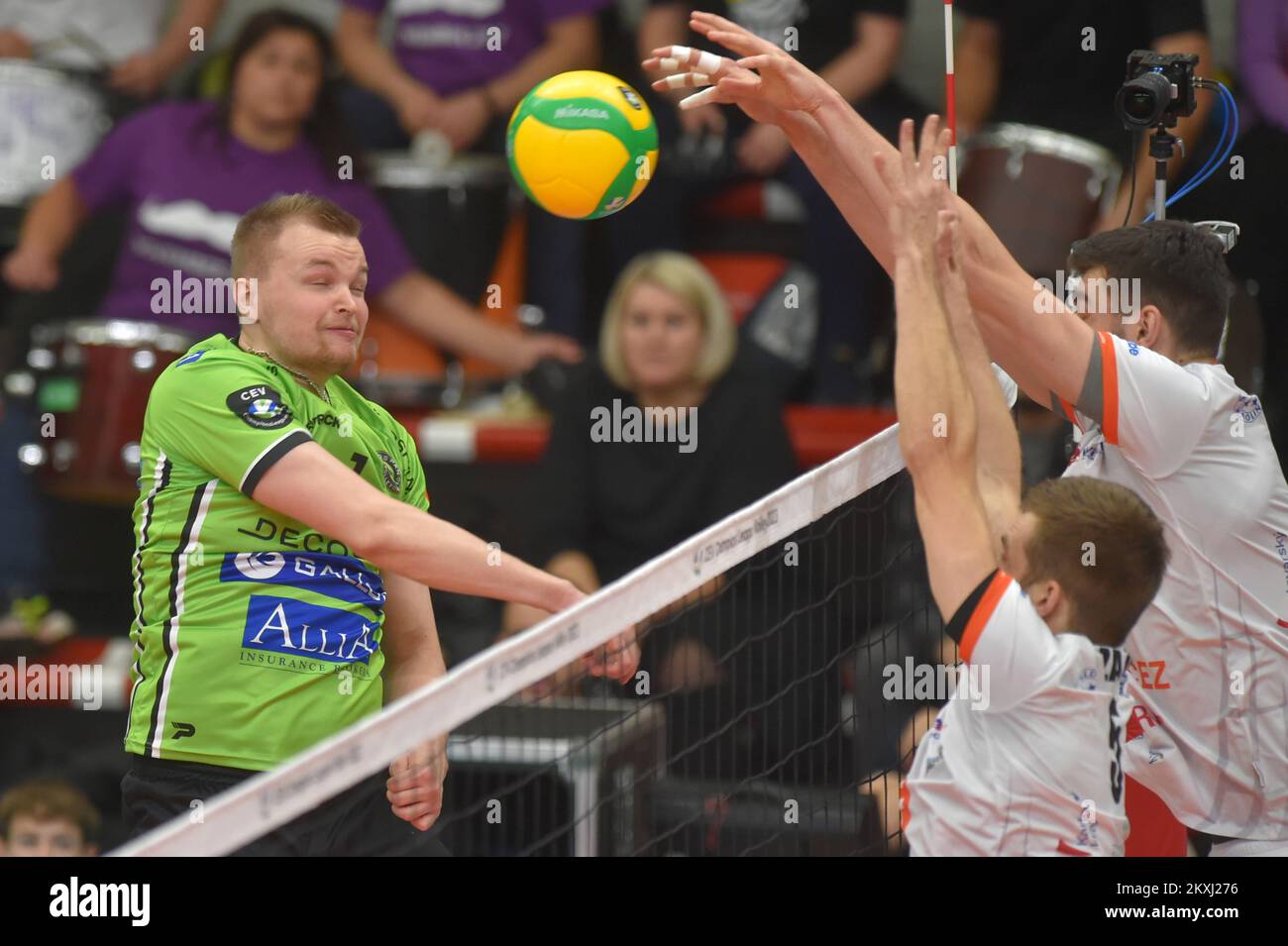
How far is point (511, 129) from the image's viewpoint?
5062mm

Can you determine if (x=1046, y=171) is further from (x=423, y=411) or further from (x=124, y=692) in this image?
(x=124, y=692)

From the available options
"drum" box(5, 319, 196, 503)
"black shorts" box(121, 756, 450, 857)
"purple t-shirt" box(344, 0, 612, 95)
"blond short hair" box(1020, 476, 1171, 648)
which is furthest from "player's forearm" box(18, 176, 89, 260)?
"blond short hair" box(1020, 476, 1171, 648)

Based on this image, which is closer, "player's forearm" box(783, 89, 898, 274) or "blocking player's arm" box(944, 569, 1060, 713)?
"blocking player's arm" box(944, 569, 1060, 713)

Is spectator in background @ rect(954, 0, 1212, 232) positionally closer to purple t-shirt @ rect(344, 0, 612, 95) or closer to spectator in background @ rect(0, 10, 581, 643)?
purple t-shirt @ rect(344, 0, 612, 95)

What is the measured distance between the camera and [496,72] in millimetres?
7992

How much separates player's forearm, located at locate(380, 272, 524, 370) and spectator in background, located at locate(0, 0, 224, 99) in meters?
1.75

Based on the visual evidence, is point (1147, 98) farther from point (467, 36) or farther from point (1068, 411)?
point (467, 36)

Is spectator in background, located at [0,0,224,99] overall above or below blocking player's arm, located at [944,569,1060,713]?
above

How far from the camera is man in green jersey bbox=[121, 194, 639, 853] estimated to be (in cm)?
357

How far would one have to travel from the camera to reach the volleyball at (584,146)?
4.80 m

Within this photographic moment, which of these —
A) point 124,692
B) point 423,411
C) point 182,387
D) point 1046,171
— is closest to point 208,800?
point 182,387

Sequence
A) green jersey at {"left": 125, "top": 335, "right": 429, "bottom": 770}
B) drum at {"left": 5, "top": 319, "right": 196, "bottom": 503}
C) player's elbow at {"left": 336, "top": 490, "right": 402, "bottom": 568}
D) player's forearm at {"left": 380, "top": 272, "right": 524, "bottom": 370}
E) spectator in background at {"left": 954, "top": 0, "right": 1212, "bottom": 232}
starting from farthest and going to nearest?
player's forearm at {"left": 380, "top": 272, "right": 524, "bottom": 370}, drum at {"left": 5, "top": 319, "right": 196, "bottom": 503}, spectator in background at {"left": 954, "top": 0, "right": 1212, "bottom": 232}, green jersey at {"left": 125, "top": 335, "right": 429, "bottom": 770}, player's elbow at {"left": 336, "top": 490, "right": 402, "bottom": 568}

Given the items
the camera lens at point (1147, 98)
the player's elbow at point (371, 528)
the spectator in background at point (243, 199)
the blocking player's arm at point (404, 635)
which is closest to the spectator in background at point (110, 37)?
the spectator in background at point (243, 199)

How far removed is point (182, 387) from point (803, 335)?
441 cm
